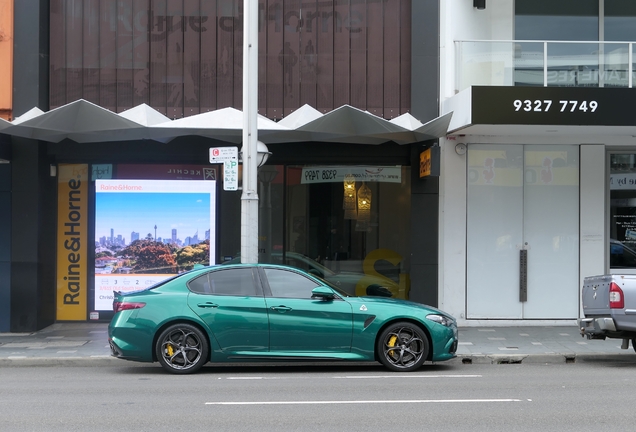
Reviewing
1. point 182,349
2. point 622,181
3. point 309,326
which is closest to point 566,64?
point 622,181

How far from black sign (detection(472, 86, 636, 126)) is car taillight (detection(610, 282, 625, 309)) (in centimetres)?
350

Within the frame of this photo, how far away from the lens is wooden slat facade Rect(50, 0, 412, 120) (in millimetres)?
14734

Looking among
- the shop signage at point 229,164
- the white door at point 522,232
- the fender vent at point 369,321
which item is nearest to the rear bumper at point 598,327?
the fender vent at point 369,321

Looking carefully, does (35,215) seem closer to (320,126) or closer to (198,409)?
(320,126)

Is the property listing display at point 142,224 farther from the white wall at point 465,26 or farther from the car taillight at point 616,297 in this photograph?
the car taillight at point 616,297

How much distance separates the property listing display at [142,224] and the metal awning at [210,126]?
1449mm

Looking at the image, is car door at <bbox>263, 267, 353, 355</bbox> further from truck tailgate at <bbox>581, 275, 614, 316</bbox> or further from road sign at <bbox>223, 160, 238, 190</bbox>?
truck tailgate at <bbox>581, 275, 614, 316</bbox>

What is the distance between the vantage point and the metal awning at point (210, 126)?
12672mm

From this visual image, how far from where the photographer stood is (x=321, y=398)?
8.22 m

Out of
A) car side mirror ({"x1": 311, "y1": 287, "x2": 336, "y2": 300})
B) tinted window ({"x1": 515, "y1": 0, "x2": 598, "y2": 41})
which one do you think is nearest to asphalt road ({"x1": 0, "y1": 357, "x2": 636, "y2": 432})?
car side mirror ({"x1": 311, "y1": 287, "x2": 336, "y2": 300})

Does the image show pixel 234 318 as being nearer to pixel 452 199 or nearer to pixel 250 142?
pixel 250 142

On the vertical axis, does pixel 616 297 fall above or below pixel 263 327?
above

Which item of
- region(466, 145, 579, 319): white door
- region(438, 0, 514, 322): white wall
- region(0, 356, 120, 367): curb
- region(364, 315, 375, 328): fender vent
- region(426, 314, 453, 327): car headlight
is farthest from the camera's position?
region(466, 145, 579, 319): white door

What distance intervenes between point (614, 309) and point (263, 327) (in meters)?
4.99
